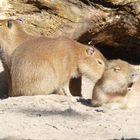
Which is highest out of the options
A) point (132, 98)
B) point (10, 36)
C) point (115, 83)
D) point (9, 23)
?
point (9, 23)

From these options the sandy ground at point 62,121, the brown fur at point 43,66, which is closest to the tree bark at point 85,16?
the brown fur at point 43,66

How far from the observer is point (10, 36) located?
9008 mm

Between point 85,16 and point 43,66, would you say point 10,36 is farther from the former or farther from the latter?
point 85,16

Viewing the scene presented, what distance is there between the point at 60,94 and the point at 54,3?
6.28 ft

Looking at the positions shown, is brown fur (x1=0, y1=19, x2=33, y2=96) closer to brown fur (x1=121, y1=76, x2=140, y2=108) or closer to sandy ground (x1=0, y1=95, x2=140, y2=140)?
sandy ground (x1=0, y1=95, x2=140, y2=140)

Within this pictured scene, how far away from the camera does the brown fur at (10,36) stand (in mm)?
8953

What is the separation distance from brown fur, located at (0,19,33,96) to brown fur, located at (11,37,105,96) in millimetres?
675

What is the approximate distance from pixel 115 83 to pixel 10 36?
273 cm

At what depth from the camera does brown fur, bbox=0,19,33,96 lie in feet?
29.4

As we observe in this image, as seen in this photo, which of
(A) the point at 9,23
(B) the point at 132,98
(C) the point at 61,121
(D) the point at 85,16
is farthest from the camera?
(D) the point at 85,16

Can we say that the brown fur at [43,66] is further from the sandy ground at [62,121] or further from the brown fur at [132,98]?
the brown fur at [132,98]

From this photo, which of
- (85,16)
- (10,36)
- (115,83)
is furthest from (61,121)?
(85,16)

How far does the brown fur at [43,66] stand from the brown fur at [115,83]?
116 cm

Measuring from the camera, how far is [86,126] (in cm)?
615
